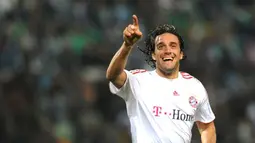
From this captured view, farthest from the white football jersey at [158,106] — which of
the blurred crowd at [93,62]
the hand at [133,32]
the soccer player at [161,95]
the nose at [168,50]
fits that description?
the blurred crowd at [93,62]

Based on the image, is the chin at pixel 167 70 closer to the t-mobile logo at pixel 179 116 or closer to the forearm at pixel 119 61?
the t-mobile logo at pixel 179 116

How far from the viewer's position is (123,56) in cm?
580

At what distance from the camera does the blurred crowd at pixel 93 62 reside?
10266mm

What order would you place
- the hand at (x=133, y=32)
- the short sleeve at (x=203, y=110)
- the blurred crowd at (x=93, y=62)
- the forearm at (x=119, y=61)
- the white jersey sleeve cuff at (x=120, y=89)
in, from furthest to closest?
the blurred crowd at (x=93, y=62) < the short sleeve at (x=203, y=110) < the white jersey sleeve cuff at (x=120, y=89) < the forearm at (x=119, y=61) < the hand at (x=133, y=32)

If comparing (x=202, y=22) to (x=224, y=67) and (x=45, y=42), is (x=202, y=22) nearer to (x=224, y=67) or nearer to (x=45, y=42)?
(x=224, y=67)

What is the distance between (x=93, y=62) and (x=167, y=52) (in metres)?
5.11

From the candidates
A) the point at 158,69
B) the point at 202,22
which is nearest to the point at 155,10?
the point at 202,22

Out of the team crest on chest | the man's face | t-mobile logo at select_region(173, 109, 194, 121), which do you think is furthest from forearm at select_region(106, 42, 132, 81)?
the team crest on chest

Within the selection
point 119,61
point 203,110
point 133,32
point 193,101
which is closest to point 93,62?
point 203,110

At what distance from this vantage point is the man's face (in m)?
6.15

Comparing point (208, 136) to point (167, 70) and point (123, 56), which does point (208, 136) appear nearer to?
point (167, 70)

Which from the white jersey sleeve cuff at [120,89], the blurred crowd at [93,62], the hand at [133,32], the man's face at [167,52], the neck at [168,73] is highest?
the hand at [133,32]

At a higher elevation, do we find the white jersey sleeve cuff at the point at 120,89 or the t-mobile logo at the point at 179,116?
the white jersey sleeve cuff at the point at 120,89

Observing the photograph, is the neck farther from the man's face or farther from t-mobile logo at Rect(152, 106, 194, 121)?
t-mobile logo at Rect(152, 106, 194, 121)
